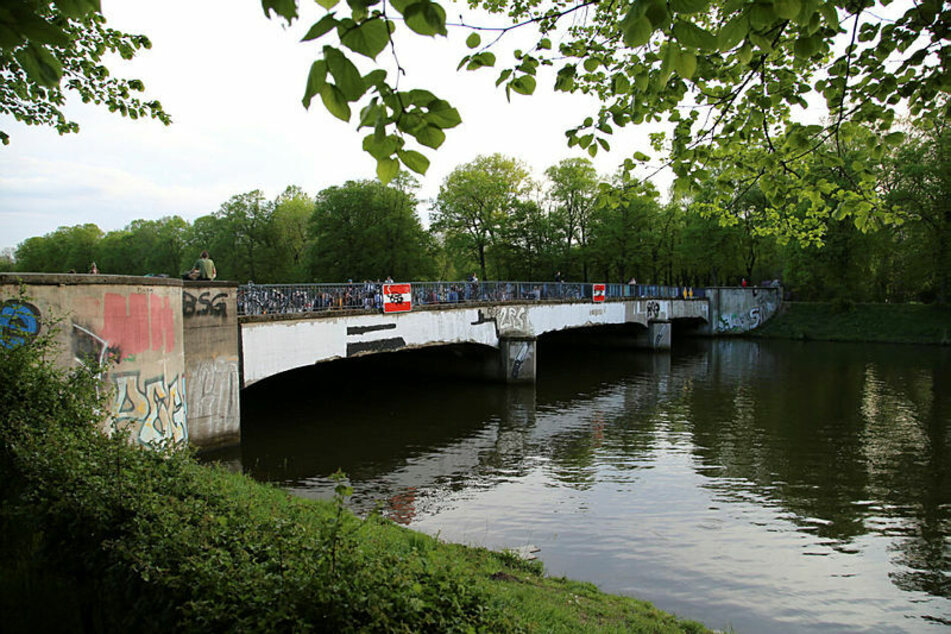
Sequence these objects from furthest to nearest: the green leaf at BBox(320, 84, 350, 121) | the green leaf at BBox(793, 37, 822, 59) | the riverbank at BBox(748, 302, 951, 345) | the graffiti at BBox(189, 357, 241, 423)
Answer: the riverbank at BBox(748, 302, 951, 345), the graffiti at BBox(189, 357, 241, 423), the green leaf at BBox(793, 37, 822, 59), the green leaf at BBox(320, 84, 350, 121)

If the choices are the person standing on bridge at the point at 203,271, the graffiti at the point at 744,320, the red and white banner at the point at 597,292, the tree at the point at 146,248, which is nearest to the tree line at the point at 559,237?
the graffiti at the point at 744,320

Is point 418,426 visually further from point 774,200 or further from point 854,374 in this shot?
point 854,374

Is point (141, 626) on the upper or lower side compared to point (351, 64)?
lower

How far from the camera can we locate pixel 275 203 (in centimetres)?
5741

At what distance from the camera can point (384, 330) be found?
19875 millimetres

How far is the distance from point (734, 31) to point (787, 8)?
286 millimetres

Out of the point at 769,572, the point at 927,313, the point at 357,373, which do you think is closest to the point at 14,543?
the point at 769,572

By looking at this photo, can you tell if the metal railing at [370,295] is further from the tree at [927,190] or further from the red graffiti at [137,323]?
the tree at [927,190]

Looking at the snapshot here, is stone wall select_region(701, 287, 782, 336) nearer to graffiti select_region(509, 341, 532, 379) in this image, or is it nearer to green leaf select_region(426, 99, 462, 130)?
graffiti select_region(509, 341, 532, 379)

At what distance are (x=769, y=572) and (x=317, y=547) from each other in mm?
7864

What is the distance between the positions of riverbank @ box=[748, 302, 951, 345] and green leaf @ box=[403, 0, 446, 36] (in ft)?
171

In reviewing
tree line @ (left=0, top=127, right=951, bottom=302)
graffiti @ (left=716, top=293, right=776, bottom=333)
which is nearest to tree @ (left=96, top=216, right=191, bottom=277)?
tree line @ (left=0, top=127, right=951, bottom=302)

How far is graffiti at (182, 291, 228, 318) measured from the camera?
13.2 metres

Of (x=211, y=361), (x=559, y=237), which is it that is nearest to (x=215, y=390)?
(x=211, y=361)
